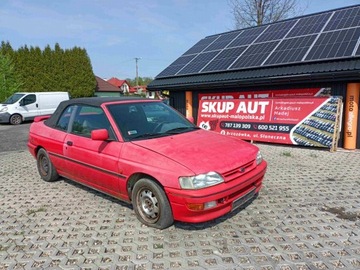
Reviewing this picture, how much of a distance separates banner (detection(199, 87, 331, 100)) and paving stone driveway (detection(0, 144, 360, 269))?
381 centimetres

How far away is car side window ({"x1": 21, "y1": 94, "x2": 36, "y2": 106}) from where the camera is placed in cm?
1714

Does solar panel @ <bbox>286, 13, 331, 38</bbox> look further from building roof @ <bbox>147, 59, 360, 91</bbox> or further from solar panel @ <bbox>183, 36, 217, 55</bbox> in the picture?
solar panel @ <bbox>183, 36, 217, 55</bbox>

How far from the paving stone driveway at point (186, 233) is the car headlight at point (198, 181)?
70 centimetres

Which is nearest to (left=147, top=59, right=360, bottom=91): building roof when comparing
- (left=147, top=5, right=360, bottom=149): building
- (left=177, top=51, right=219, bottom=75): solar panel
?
(left=147, top=5, right=360, bottom=149): building

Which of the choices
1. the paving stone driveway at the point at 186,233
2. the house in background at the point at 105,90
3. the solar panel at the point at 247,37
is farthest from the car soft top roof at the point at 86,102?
the house in background at the point at 105,90

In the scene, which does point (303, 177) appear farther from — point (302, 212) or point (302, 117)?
point (302, 117)

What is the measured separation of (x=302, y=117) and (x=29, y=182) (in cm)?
748

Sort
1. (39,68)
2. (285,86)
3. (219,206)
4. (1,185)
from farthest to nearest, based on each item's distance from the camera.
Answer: (39,68) → (285,86) → (1,185) → (219,206)

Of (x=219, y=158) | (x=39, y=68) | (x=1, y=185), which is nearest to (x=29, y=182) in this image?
(x=1, y=185)

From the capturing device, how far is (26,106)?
1725 centimetres

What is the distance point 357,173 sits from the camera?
5477 mm

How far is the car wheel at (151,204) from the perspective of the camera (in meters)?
3.17

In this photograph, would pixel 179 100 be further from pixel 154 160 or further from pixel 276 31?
pixel 154 160

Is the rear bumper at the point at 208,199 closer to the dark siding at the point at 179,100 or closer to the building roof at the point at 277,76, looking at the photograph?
the building roof at the point at 277,76
